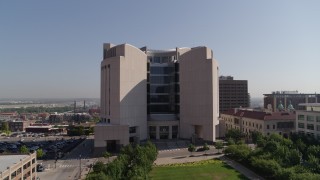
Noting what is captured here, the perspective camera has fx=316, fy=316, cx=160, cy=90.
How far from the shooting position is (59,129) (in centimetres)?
16012

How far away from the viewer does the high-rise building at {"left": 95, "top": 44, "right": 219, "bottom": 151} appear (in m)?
96.5

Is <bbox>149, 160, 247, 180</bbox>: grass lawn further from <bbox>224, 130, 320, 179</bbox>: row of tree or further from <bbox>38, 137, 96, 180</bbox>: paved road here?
<bbox>38, 137, 96, 180</bbox>: paved road

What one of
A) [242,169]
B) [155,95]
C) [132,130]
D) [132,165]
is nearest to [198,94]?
[155,95]

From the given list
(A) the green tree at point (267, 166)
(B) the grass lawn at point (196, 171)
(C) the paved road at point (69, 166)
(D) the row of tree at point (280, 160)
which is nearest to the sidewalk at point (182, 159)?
(B) the grass lawn at point (196, 171)

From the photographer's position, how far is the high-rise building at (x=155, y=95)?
96.5 m

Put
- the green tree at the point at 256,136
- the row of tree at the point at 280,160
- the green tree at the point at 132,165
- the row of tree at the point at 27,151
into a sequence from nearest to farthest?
1. the green tree at the point at 132,165
2. the row of tree at the point at 280,160
3. the row of tree at the point at 27,151
4. the green tree at the point at 256,136

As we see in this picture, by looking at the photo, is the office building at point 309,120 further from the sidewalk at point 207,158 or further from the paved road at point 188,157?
the sidewalk at point 207,158

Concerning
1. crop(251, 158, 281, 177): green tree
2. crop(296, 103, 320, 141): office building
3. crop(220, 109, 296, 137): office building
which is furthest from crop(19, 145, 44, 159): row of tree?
crop(296, 103, 320, 141): office building

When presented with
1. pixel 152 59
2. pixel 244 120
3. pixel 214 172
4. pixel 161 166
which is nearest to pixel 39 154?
pixel 161 166

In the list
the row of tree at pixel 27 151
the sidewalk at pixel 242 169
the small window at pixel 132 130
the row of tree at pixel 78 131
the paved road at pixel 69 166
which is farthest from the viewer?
the row of tree at pixel 78 131

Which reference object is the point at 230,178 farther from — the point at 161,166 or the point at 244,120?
the point at 244,120

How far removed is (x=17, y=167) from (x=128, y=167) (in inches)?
717

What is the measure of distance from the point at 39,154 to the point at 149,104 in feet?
143

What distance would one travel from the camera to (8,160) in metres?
56.3
